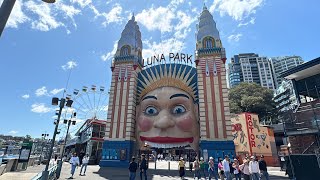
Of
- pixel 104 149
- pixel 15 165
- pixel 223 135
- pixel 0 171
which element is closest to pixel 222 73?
pixel 223 135

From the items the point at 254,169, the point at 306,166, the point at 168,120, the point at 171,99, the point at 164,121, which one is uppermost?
the point at 171,99

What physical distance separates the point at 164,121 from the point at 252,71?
132m

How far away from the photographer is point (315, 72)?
18.9 m

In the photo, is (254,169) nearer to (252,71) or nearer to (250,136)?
(250,136)

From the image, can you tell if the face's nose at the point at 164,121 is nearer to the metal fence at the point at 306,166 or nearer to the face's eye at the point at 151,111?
the face's eye at the point at 151,111

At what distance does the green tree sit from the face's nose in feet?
105

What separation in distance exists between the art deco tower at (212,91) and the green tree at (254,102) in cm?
2825

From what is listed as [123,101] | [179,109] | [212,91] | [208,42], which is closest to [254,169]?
[179,109]

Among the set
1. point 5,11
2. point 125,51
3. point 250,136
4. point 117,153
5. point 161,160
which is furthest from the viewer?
point 161,160

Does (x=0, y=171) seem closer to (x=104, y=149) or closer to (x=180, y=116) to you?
(x=104, y=149)

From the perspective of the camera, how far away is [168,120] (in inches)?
781

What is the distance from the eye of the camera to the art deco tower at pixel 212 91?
2005 centimetres

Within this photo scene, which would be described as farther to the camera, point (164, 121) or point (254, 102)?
point (254, 102)

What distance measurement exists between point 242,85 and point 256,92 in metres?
5.21
